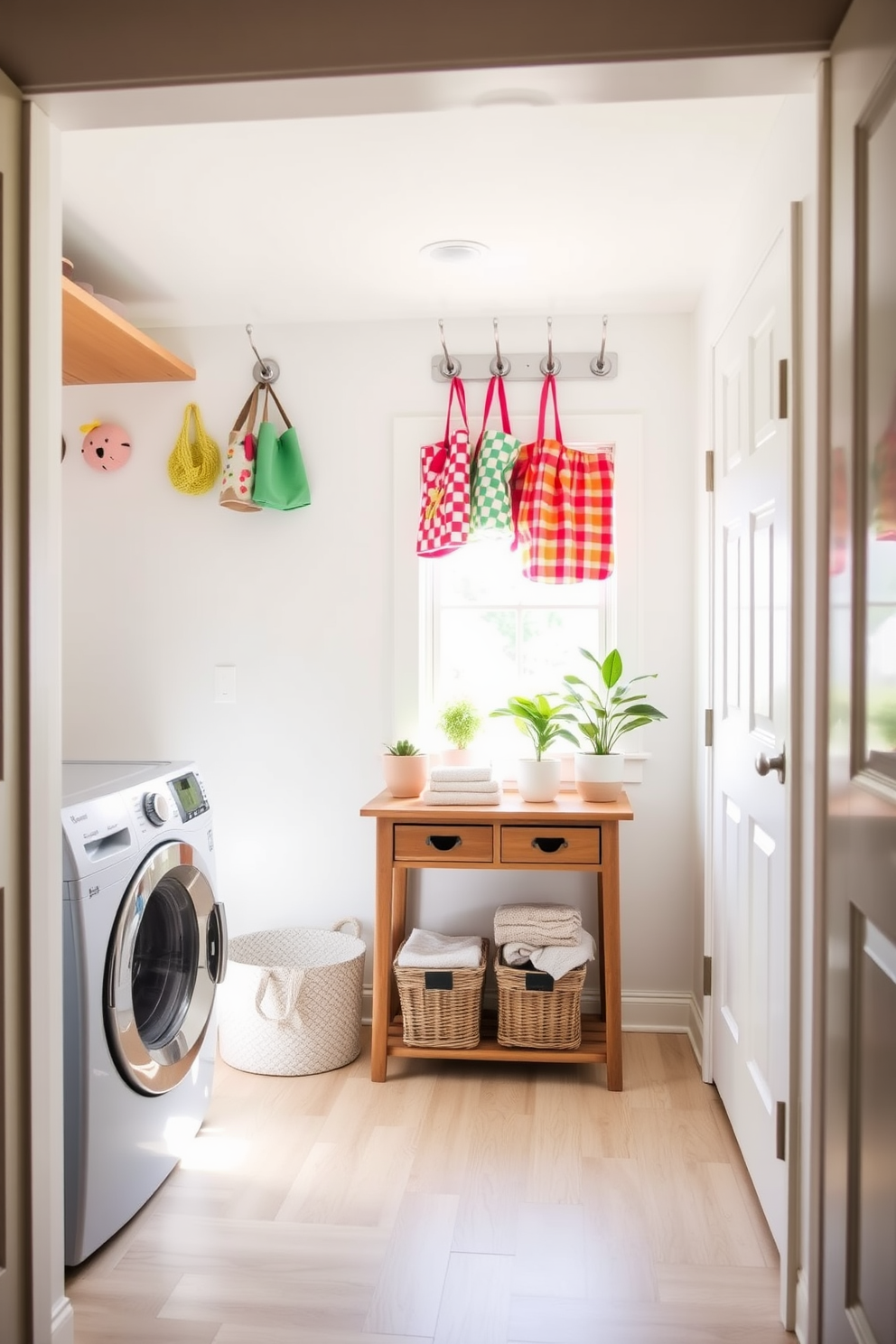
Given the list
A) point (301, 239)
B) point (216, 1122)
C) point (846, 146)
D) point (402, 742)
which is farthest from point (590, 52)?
point (216, 1122)

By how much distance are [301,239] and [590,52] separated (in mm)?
1363

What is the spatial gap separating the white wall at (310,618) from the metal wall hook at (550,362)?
0.03 metres

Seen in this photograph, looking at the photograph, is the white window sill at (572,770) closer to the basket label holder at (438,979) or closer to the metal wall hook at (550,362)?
the basket label holder at (438,979)

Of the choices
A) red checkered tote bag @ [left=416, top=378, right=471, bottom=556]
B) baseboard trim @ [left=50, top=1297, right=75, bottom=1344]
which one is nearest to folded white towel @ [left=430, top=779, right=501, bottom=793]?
red checkered tote bag @ [left=416, top=378, right=471, bottom=556]

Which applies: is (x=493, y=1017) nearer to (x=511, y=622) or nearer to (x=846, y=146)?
(x=511, y=622)

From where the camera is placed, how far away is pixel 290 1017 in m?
2.94

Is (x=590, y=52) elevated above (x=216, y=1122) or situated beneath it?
elevated above

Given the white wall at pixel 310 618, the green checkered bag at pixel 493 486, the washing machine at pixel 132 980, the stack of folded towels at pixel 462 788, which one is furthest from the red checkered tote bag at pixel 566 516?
the washing machine at pixel 132 980

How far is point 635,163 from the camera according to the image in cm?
226

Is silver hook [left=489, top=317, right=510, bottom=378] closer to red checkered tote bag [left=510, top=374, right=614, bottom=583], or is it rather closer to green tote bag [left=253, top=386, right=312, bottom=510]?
red checkered tote bag [left=510, top=374, right=614, bottom=583]

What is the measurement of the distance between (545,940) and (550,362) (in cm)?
175

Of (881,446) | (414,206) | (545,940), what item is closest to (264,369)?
(414,206)

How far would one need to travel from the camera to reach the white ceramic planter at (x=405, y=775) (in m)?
3.04

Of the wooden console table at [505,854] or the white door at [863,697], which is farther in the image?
the wooden console table at [505,854]
